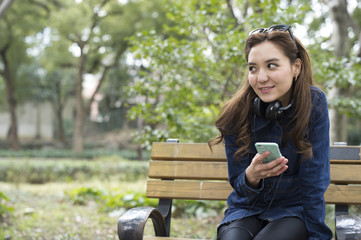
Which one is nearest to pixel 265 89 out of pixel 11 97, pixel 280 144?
pixel 280 144

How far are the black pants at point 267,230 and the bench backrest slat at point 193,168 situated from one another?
0.62 metres

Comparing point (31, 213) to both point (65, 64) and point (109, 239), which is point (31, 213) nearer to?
point (109, 239)

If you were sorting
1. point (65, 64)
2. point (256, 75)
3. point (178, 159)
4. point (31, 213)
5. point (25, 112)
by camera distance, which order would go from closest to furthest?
point (256, 75), point (178, 159), point (31, 213), point (65, 64), point (25, 112)

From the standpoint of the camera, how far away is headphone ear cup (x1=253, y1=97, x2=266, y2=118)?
6.86 ft

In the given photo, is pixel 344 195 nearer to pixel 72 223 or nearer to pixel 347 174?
pixel 347 174

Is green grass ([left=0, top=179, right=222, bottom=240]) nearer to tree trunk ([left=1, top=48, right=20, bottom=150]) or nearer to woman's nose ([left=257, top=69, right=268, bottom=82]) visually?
woman's nose ([left=257, top=69, right=268, bottom=82])

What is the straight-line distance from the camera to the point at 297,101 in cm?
203

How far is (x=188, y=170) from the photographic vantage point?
2.79m

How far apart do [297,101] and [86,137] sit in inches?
1060

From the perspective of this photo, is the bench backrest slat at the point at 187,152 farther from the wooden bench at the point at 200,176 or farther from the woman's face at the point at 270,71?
the woman's face at the point at 270,71

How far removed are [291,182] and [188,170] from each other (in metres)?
0.87

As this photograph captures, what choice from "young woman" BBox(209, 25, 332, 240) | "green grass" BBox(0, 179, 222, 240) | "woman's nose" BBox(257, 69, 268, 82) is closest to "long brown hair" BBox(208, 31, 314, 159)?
"young woman" BBox(209, 25, 332, 240)

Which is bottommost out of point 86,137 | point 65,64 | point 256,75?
point 86,137

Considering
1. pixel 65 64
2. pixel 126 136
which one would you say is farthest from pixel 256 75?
pixel 126 136
